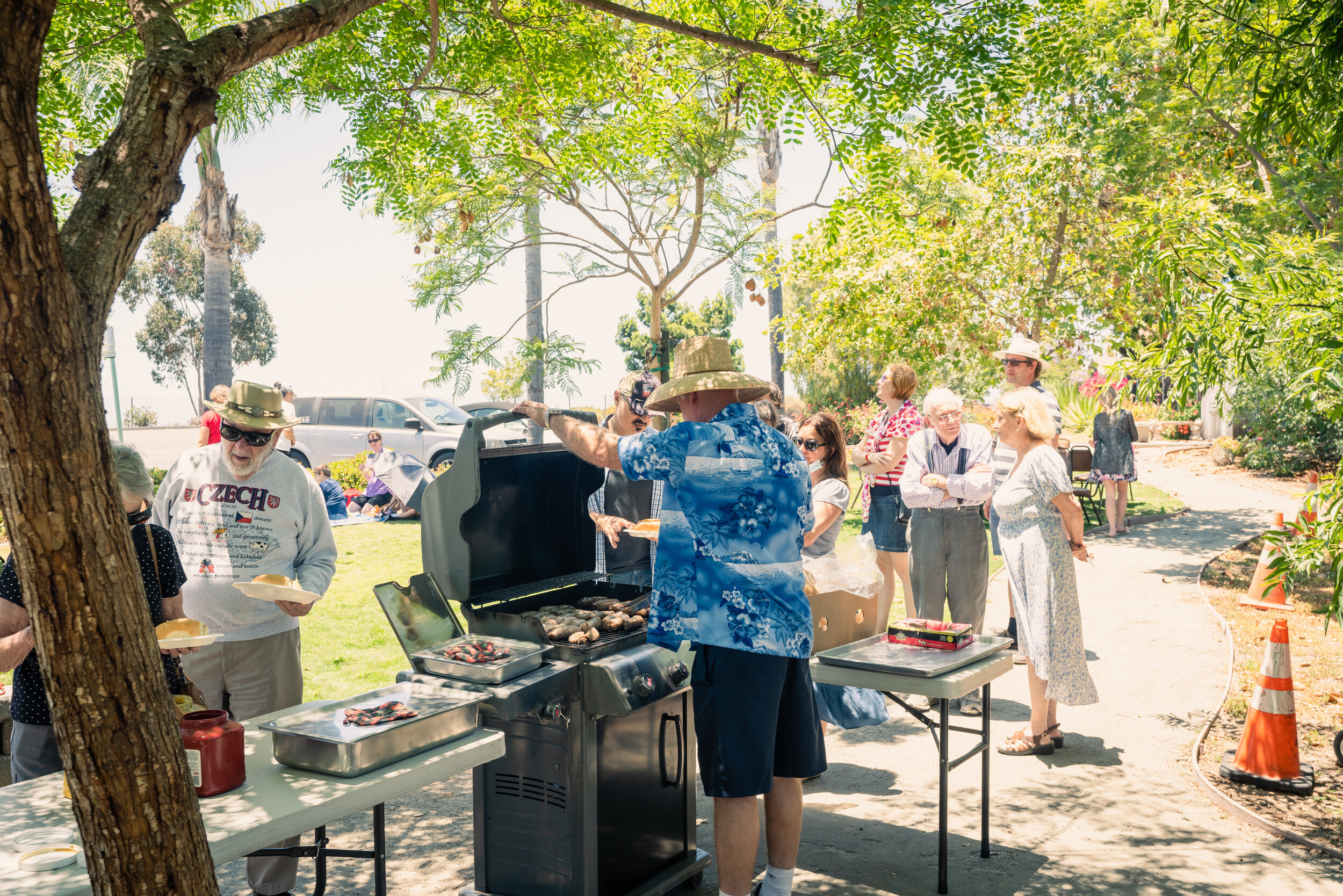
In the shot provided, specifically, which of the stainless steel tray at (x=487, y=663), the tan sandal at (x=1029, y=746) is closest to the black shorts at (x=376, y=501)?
the tan sandal at (x=1029, y=746)

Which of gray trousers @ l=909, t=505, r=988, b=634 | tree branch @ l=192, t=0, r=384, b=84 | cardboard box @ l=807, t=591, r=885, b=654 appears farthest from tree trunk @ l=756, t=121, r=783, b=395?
tree branch @ l=192, t=0, r=384, b=84

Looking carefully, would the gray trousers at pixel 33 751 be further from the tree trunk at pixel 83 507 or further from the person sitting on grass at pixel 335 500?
the person sitting on grass at pixel 335 500

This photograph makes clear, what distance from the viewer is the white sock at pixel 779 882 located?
338 centimetres

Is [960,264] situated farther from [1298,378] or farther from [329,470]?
[329,470]

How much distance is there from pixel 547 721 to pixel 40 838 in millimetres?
1509

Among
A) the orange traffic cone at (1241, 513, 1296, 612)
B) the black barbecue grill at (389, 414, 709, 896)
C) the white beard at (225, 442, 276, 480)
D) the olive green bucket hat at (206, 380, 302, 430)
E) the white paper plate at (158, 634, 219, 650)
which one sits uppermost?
the olive green bucket hat at (206, 380, 302, 430)

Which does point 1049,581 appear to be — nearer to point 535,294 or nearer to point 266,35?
point 266,35

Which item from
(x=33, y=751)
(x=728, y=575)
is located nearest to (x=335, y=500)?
(x=33, y=751)

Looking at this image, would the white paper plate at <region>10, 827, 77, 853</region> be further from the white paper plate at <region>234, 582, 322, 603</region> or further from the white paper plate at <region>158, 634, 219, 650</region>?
the white paper plate at <region>234, 582, 322, 603</region>

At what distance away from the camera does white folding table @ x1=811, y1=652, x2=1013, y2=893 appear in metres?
3.64

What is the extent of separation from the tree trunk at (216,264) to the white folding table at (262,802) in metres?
16.6

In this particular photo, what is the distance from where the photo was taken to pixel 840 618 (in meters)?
4.27

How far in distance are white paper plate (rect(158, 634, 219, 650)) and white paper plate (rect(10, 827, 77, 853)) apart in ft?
1.50

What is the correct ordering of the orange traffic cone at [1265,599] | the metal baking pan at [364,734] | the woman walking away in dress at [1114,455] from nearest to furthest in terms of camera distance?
the metal baking pan at [364,734] → the orange traffic cone at [1265,599] → the woman walking away in dress at [1114,455]
